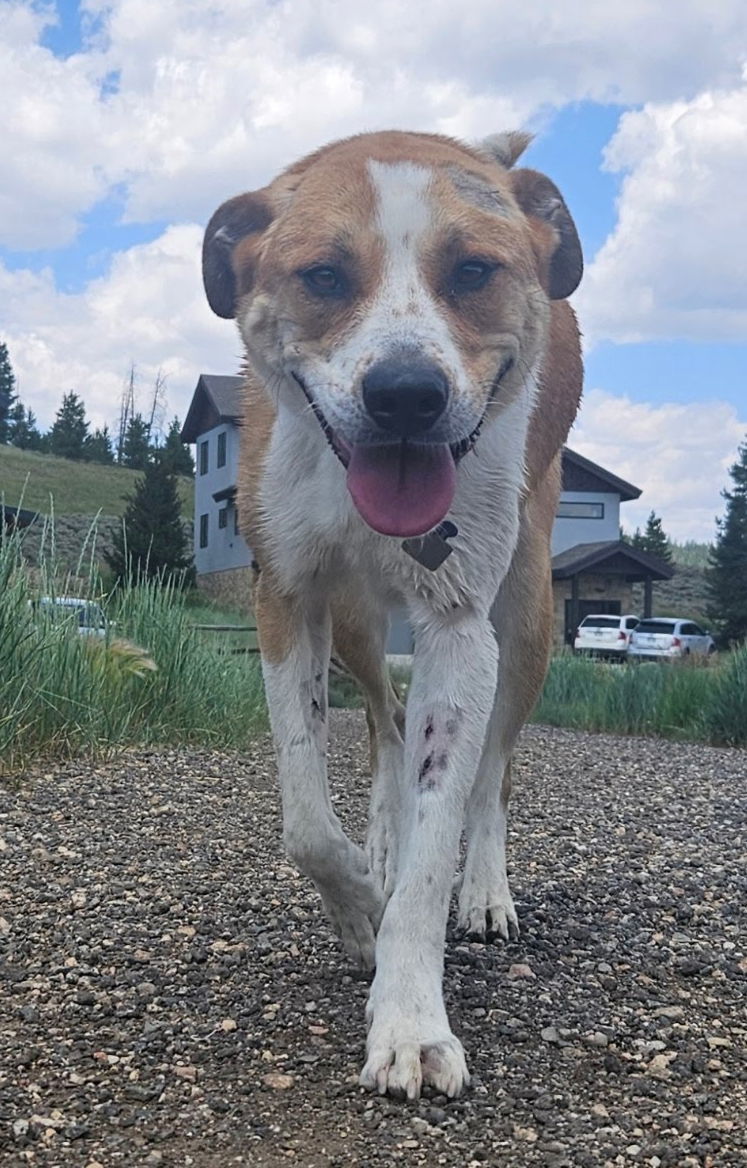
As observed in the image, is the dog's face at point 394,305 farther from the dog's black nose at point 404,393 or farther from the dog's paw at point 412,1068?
the dog's paw at point 412,1068

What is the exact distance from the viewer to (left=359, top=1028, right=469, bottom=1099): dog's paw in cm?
257

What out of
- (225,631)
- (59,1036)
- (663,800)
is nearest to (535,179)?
(59,1036)

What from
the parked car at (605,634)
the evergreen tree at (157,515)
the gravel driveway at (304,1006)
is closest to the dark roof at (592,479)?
the parked car at (605,634)

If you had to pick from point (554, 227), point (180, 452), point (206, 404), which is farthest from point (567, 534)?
point (554, 227)

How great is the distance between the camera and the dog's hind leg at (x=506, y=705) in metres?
3.83

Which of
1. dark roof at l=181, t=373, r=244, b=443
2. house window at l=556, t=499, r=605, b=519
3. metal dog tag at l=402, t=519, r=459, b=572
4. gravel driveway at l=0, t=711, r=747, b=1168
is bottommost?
gravel driveway at l=0, t=711, r=747, b=1168

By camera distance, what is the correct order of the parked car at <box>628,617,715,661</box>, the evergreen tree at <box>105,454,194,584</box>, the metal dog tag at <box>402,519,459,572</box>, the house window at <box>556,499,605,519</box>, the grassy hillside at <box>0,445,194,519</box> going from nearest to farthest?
1. the metal dog tag at <box>402,519,459,572</box>
2. the evergreen tree at <box>105,454,194,584</box>
3. the parked car at <box>628,617,715,661</box>
4. the house window at <box>556,499,605,519</box>
5. the grassy hillside at <box>0,445,194,519</box>

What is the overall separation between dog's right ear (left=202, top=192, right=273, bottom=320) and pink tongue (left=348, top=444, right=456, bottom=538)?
719mm

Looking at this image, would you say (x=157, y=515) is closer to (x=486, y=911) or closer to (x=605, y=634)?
(x=605, y=634)

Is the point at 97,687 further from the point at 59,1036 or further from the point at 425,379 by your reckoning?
the point at 425,379

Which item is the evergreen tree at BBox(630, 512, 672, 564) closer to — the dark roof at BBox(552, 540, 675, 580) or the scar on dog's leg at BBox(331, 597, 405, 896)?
the dark roof at BBox(552, 540, 675, 580)

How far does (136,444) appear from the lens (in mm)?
66062

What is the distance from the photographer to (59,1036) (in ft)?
9.82

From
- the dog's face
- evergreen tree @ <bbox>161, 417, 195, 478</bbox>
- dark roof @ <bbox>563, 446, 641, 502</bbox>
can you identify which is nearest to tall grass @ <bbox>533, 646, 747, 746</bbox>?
the dog's face
